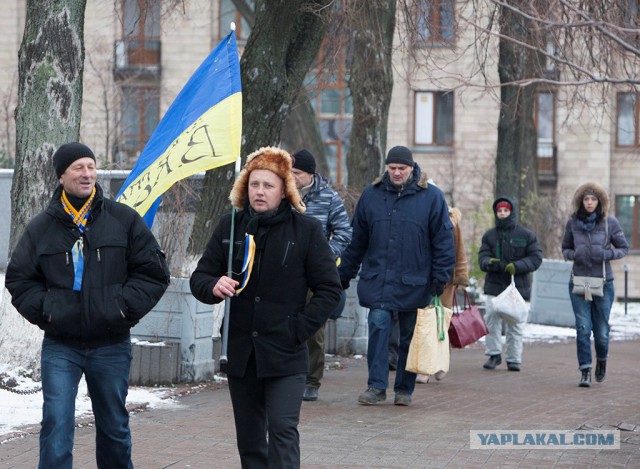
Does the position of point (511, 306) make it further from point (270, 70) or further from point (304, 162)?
point (304, 162)

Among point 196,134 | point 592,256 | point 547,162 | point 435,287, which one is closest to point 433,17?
point 592,256

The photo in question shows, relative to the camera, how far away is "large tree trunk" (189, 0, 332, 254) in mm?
12086

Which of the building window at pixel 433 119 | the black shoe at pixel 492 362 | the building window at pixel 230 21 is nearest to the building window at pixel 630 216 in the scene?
the building window at pixel 433 119

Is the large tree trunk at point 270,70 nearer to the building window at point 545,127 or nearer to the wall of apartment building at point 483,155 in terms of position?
the wall of apartment building at point 483,155

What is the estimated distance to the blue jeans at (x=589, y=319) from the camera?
1168cm

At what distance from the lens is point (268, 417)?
19.3 ft

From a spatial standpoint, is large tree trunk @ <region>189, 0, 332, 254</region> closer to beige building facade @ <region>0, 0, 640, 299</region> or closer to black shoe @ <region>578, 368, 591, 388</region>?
black shoe @ <region>578, 368, 591, 388</region>

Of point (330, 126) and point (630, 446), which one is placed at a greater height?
point (330, 126)

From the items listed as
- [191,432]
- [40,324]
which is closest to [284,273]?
[40,324]

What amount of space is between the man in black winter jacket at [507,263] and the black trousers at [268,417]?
701 centimetres

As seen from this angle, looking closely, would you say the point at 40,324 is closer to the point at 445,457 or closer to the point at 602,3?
the point at 445,457

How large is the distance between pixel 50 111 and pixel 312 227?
4575 mm

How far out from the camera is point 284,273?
5980 millimetres

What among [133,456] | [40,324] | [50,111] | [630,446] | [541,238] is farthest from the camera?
[541,238]
